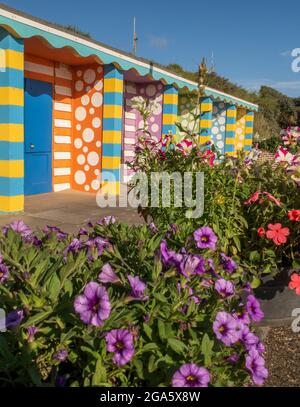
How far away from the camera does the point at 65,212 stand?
6.52m

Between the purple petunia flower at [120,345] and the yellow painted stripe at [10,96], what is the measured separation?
5318 millimetres

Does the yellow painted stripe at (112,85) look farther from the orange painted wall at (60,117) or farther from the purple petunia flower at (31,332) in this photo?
the purple petunia flower at (31,332)

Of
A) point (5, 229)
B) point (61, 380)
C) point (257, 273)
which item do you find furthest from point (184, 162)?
point (61, 380)

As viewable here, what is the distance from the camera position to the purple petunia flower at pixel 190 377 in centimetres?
124

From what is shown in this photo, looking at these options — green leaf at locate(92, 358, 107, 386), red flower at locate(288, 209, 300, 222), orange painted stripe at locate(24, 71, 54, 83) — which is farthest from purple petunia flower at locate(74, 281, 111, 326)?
orange painted stripe at locate(24, 71, 54, 83)

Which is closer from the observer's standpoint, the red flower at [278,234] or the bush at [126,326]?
the bush at [126,326]

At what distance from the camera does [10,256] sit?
1.83m

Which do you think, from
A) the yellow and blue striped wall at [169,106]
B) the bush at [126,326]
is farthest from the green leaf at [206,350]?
the yellow and blue striped wall at [169,106]

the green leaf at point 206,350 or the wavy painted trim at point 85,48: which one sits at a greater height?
the wavy painted trim at point 85,48

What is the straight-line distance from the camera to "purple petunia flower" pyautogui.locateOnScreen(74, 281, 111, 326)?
1.29 metres

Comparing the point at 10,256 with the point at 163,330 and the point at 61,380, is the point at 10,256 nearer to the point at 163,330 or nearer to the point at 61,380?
the point at 61,380

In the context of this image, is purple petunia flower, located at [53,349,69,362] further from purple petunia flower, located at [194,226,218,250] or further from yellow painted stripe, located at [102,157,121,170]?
yellow painted stripe, located at [102,157,121,170]

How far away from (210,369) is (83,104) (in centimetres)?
782
